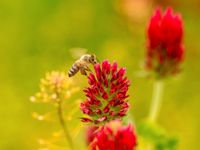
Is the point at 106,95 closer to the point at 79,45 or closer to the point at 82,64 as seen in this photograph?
the point at 82,64

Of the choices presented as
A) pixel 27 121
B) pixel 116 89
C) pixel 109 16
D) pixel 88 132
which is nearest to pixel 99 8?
pixel 109 16

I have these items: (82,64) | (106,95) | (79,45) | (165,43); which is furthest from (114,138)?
(79,45)

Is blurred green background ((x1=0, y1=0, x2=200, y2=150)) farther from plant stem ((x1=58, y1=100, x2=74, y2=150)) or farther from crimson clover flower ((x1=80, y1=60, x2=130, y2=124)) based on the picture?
crimson clover flower ((x1=80, y1=60, x2=130, y2=124))

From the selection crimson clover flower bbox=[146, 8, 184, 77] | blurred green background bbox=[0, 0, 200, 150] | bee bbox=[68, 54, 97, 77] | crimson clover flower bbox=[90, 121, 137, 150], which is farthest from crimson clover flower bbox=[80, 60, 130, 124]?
blurred green background bbox=[0, 0, 200, 150]

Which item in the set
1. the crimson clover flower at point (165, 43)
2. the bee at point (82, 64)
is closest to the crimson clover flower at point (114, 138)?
the bee at point (82, 64)

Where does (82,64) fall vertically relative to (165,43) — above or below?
below

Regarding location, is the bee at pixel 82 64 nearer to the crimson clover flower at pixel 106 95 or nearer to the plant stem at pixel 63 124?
the plant stem at pixel 63 124
